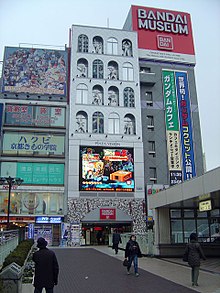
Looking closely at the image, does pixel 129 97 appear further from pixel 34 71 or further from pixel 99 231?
pixel 99 231

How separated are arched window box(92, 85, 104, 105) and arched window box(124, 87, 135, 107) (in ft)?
10.2

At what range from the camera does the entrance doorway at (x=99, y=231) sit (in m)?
40.2

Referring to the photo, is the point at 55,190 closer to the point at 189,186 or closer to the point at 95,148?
the point at 95,148

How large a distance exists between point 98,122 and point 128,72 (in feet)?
27.3

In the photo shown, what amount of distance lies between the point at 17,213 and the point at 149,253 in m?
21.0

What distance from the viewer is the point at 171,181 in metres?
42.2

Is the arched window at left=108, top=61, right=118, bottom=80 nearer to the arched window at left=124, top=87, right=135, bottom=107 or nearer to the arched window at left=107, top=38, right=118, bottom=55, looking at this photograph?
the arched window at left=107, top=38, right=118, bottom=55

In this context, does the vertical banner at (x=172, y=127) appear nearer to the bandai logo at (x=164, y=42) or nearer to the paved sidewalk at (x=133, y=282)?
the bandai logo at (x=164, y=42)

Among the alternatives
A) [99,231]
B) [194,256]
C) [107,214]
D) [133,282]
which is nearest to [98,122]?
[107,214]

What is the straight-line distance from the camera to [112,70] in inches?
1785

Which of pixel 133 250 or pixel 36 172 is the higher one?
pixel 36 172

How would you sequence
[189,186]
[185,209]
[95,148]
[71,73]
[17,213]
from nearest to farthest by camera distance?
1. [189,186]
2. [185,209]
3. [17,213]
4. [95,148]
5. [71,73]

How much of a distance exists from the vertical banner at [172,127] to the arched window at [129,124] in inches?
170

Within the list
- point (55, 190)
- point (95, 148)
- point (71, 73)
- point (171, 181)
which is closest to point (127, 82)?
point (71, 73)
